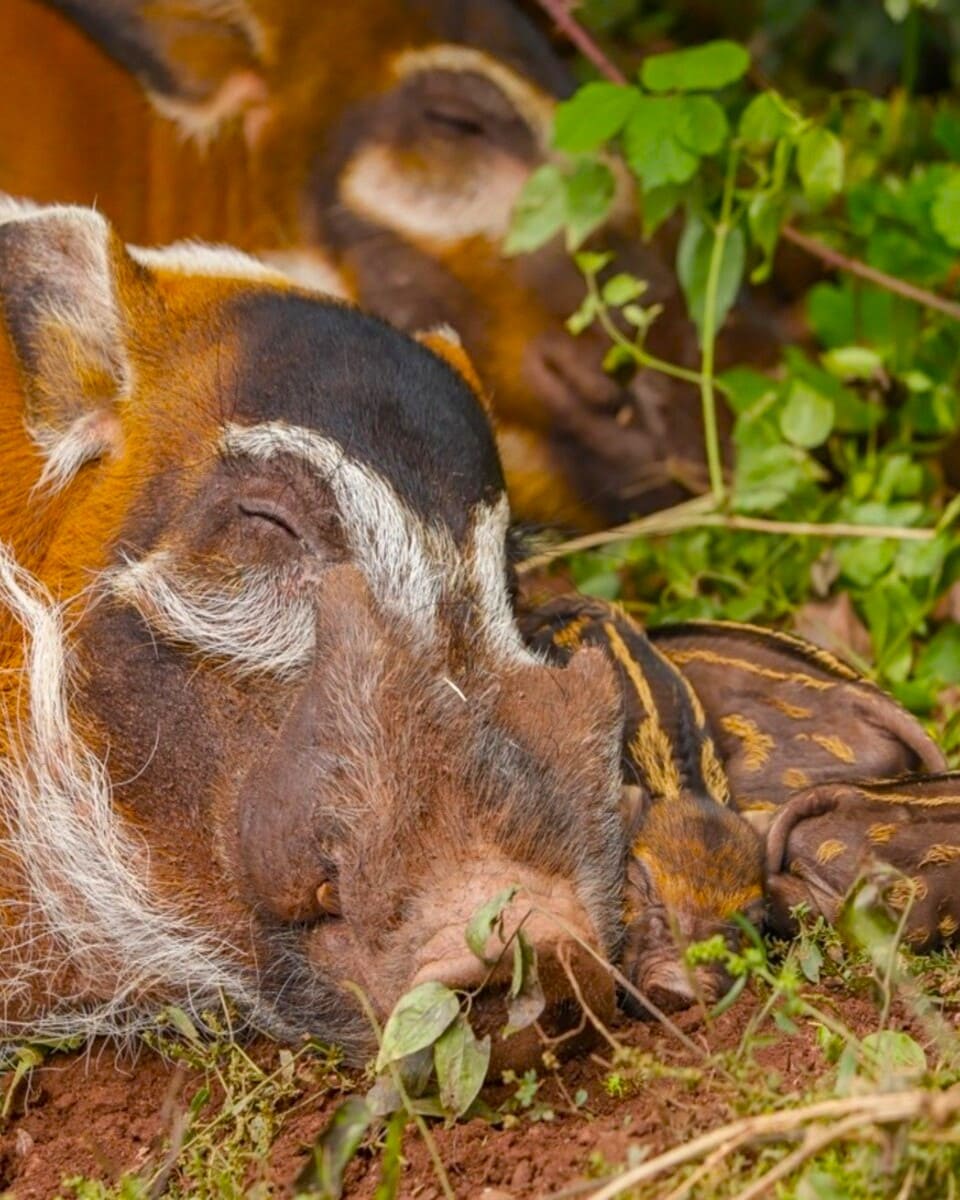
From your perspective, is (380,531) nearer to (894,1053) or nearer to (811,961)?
(811,961)

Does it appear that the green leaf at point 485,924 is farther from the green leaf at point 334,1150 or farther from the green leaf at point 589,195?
the green leaf at point 589,195

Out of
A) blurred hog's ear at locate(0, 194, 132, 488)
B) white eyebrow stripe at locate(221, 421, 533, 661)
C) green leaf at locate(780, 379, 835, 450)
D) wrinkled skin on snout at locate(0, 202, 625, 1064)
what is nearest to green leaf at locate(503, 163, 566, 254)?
green leaf at locate(780, 379, 835, 450)

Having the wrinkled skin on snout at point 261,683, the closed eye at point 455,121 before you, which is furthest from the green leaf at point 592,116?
the wrinkled skin on snout at point 261,683

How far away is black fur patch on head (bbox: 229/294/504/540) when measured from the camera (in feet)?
8.66

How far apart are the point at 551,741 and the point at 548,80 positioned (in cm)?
231

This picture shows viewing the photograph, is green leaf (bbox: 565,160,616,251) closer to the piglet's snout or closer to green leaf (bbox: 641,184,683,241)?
green leaf (bbox: 641,184,683,241)

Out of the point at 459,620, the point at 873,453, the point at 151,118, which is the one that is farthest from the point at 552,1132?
the point at 151,118

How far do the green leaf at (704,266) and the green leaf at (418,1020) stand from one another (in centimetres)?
209

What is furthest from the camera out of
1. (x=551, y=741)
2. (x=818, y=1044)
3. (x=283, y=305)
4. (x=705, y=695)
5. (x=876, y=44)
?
(x=876, y=44)

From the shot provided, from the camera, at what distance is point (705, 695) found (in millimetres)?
3430

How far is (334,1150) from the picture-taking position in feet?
6.10

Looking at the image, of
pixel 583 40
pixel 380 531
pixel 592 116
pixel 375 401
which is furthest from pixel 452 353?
pixel 583 40

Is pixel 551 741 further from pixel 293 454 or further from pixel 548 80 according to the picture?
pixel 548 80

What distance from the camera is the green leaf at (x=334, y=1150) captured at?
1846 mm
